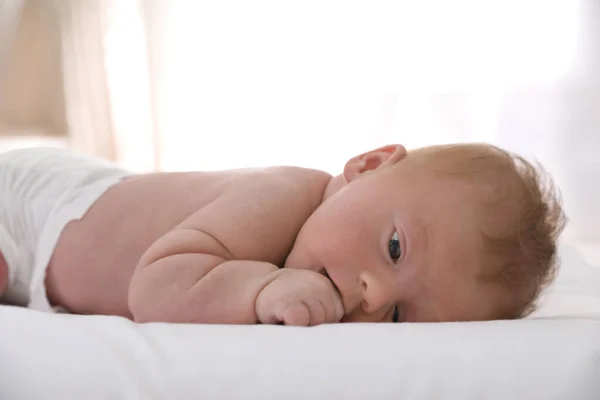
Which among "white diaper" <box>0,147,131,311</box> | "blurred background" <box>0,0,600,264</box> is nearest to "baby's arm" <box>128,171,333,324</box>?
"white diaper" <box>0,147,131,311</box>

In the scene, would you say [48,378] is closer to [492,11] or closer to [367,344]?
[367,344]

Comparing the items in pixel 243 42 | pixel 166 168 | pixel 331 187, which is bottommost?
pixel 166 168

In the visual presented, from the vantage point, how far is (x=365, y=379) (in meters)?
0.49

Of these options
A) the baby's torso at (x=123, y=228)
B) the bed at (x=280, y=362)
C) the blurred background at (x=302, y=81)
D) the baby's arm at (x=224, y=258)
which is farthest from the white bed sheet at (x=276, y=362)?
the blurred background at (x=302, y=81)

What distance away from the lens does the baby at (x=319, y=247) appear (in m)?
0.67

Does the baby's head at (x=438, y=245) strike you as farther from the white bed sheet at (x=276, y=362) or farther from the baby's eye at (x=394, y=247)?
the white bed sheet at (x=276, y=362)

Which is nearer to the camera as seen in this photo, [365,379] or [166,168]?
[365,379]

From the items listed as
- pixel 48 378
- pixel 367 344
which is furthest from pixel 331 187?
pixel 48 378

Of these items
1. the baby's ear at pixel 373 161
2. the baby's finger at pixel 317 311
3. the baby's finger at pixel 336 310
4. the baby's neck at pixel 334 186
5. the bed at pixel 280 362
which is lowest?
the baby's finger at pixel 336 310

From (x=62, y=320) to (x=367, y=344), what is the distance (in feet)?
0.81

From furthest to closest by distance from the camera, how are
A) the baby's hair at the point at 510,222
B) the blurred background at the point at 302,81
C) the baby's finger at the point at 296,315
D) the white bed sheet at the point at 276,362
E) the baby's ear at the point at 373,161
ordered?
the blurred background at the point at 302,81 → the baby's ear at the point at 373,161 → the baby's hair at the point at 510,222 → the baby's finger at the point at 296,315 → the white bed sheet at the point at 276,362

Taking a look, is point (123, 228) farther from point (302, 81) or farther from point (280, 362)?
point (302, 81)

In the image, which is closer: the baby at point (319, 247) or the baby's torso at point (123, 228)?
the baby at point (319, 247)

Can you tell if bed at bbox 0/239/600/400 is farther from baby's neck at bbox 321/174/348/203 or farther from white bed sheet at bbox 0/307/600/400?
baby's neck at bbox 321/174/348/203
